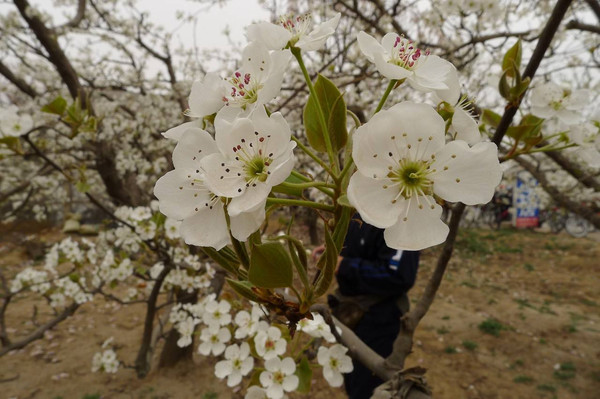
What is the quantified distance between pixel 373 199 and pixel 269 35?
366 mm

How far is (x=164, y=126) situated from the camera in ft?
17.6

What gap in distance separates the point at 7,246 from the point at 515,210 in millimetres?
15358

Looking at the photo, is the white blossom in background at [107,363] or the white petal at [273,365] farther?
the white blossom in background at [107,363]

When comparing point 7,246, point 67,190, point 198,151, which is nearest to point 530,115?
point 198,151

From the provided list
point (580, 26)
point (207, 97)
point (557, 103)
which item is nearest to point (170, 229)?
point (207, 97)

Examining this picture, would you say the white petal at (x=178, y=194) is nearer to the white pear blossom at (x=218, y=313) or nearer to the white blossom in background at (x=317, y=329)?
the white blossom in background at (x=317, y=329)

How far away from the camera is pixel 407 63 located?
0.65 meters

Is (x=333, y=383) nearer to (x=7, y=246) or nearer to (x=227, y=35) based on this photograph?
(x=227, y=35)

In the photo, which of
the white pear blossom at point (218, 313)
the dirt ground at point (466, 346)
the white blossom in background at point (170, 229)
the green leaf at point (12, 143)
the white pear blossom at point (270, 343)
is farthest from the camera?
the dirt ground at point (466, 346)

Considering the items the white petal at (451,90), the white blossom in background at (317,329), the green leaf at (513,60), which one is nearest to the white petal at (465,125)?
the white petal at (451,90)


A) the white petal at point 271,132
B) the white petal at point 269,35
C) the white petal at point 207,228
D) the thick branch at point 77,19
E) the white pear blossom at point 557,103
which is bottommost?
the white petal at point 207,228

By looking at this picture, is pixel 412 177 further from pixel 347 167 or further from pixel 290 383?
pixel 290 383

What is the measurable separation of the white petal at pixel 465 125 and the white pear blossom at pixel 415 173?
65 mm

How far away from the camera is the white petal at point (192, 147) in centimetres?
54
